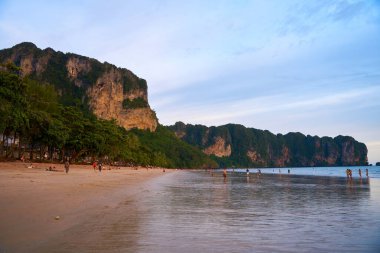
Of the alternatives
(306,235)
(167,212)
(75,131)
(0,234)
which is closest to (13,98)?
(75,131)

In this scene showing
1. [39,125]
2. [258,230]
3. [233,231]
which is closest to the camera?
[233,231]

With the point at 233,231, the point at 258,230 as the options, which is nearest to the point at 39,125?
the point at 233,231

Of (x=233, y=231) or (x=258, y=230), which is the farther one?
(x=258, y=230)

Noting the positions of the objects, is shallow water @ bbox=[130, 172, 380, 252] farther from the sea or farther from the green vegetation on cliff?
the green vegetation on cliff

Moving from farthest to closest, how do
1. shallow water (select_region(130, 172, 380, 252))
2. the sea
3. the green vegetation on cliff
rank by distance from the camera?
1. the green vegetation on cliff
2. shallow water (select_region(130, 172, 380, 252))
3. the sea

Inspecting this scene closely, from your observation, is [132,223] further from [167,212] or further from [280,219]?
[280,219]

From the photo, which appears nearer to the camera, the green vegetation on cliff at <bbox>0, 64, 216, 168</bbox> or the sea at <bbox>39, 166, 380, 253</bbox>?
the sea at <bbox>39, 166, 380, 253</bbox>

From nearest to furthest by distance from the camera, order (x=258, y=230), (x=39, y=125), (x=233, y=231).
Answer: (x=233, y=231) < (x=258, y=230) < (x=39, y=125)

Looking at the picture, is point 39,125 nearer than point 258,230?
No

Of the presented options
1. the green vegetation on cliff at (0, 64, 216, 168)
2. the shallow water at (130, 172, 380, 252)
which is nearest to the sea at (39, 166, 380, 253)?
the shallow water at (130, 172, 380, 252)

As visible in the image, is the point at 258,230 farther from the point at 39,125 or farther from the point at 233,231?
the point at 39,125

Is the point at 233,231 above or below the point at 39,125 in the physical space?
below

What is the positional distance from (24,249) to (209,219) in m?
6.80

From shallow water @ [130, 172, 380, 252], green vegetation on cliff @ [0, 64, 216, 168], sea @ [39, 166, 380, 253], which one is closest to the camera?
sea @ [39, 166, 380, 253]
